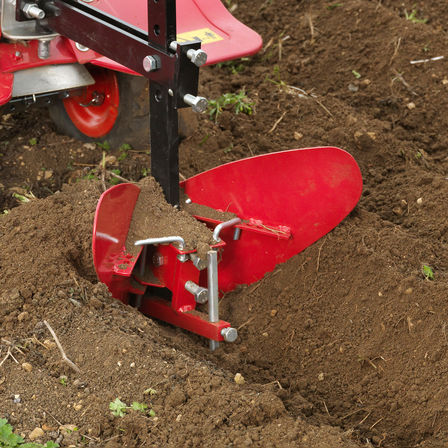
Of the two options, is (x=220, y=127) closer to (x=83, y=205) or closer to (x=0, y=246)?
(x=83, y=205)

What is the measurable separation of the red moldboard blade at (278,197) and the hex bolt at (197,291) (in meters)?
0.34

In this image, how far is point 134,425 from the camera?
7.36ft

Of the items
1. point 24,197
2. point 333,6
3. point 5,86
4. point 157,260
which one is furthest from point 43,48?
point 333,6

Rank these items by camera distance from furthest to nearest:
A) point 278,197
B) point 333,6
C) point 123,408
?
point 333,6, point 278,197, point 123,408

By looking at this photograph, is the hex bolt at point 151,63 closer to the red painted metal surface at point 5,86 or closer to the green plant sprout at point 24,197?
the red painted metal surface at point 5,86

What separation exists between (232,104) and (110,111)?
0.73 m

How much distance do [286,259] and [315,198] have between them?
0.91 feet

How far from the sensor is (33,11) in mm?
2938

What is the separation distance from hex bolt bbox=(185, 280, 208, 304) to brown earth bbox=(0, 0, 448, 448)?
171 mm

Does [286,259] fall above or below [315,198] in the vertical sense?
below

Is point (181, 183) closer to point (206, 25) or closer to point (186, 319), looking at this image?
point (186, 319)

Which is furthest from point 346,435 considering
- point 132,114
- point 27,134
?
point 27,134

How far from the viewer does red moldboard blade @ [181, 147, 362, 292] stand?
2.92m

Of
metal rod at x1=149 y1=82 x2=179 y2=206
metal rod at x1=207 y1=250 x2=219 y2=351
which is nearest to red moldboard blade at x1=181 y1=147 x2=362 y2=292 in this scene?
metal rod at x1=149 y1=82 x2=179 y2=206
